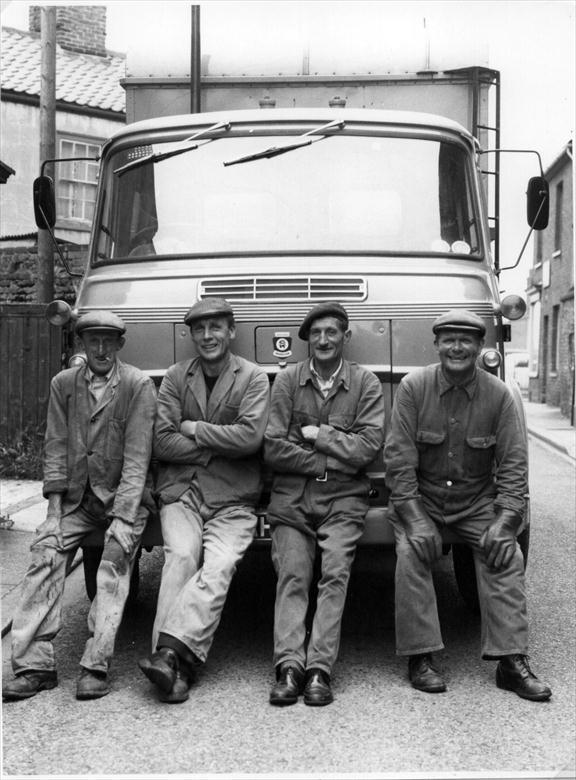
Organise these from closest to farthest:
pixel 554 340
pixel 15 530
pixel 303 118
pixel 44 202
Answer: pixel 303 118 < pixel 44 202 < pixel 15 530 < pixel 554 340

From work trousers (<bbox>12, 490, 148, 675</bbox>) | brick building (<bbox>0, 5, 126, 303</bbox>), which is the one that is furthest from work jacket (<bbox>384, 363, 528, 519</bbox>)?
brick building (<bbox>0, 5, 126, 303</bbox>)

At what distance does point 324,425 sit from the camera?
195 inches

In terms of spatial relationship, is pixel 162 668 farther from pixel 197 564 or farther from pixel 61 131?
pixel 61 131

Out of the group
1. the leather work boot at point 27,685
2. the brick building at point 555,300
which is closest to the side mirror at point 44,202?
the leather work boot at point 27,685

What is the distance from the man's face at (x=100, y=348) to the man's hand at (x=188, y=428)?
0.47m

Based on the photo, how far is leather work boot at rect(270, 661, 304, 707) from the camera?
4352mm

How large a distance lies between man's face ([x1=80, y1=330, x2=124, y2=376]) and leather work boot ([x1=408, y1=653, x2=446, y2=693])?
207 cm

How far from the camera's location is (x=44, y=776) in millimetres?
3578

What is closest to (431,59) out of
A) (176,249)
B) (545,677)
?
(176,249)

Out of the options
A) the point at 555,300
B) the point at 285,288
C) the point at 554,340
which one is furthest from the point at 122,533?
the point at 554,340

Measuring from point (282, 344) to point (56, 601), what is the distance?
1.73m

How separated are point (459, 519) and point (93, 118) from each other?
1947 centimetres

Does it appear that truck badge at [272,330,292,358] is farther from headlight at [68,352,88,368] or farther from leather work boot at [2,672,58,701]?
leather work boot at [2,672,58,701]

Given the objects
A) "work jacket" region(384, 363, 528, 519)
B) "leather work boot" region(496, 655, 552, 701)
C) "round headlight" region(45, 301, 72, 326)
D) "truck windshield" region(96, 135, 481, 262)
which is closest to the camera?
"leather work boot" region(496, 655, 552, 701)
